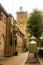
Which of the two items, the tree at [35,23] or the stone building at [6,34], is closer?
the stone building at [6,34]

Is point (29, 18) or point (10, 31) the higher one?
point (29, 18)

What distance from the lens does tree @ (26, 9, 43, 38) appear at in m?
39.2

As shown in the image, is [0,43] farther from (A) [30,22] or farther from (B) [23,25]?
(B) [23,25]

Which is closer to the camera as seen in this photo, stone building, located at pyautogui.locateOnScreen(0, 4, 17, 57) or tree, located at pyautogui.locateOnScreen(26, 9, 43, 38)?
stone building, located at pyautogui.locateOnScreen(0, 4, 17, 57)

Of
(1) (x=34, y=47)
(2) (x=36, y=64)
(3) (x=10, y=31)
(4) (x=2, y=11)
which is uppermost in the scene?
(4) (x=2, y=11)

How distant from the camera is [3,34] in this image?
28.1m

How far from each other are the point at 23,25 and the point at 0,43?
107 feet

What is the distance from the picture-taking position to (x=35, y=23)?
4000cm

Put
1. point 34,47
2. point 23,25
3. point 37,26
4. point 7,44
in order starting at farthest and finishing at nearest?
1. point 23,25
2. point 37,26
3. point 7,44
4. point 34,47

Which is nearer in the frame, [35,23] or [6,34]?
[6,34]

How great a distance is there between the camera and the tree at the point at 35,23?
39156 mm

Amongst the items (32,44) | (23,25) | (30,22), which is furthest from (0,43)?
→ (23,25)

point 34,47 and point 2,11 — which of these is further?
point 2,11

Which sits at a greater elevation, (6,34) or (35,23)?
(35,23)
